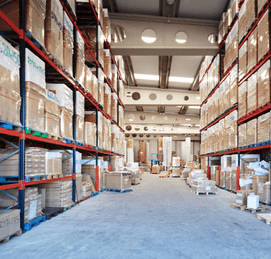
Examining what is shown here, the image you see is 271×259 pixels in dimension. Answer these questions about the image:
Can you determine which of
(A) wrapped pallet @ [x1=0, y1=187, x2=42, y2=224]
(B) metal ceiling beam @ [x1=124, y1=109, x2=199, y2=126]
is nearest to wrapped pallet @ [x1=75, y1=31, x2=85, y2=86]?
(A) wrapped pallet @ [x1=0, y1=187, x2=42, y2=224]

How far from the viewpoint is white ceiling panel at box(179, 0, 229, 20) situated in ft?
29.8

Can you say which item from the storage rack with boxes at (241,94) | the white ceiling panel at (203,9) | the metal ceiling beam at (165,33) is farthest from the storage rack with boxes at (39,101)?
the storage rack with boxes at (241,94)

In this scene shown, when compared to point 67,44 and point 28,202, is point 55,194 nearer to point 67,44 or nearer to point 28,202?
point 28,202

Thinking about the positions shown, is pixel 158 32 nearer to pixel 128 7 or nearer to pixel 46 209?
pixel 128 7

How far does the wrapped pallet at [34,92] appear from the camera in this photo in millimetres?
3859

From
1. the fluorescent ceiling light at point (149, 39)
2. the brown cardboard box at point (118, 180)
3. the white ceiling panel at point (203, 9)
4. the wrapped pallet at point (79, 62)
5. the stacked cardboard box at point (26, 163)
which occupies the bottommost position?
the brown cardboard box at point (118, 180)

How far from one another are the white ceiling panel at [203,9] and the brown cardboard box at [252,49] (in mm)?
2929

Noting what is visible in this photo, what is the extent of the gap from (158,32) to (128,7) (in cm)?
144

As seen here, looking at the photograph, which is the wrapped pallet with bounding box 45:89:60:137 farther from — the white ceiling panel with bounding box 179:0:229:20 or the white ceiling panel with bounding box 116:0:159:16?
the white ceiling panel with bounding box 179:0:229:20

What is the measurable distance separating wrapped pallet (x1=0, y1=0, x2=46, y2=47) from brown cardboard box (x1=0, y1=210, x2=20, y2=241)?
8.52 feet

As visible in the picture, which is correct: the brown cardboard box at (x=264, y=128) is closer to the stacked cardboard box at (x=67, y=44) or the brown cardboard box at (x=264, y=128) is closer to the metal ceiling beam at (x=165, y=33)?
the stacked cardboard box at (x=67, y=44)

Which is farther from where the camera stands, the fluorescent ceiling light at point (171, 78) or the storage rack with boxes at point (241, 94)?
the fluorescent ceiling light at point (171, 78)

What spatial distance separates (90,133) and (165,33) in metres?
5.21

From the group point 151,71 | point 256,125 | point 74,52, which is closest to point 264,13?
point 256,125
